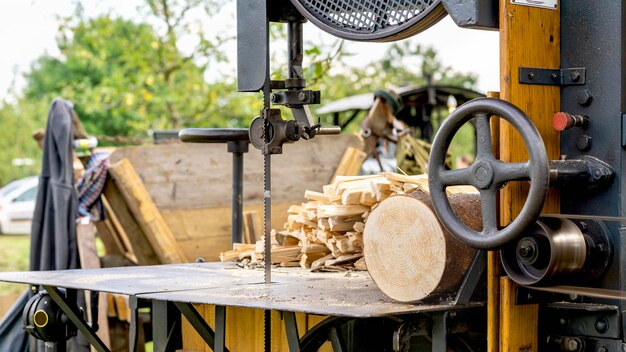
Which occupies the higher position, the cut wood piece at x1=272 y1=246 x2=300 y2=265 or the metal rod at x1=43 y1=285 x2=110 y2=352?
the cut wood piece at x1=272 y1=246 x2=300 y2=265

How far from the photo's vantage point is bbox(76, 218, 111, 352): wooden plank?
639 centimetres

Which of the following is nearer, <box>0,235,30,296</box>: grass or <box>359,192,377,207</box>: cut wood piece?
<box>359,192,377,207</box>: cut wood piece

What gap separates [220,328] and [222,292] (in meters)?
0.17

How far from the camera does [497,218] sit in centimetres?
312

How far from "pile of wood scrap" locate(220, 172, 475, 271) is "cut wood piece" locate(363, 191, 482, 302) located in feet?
2.61

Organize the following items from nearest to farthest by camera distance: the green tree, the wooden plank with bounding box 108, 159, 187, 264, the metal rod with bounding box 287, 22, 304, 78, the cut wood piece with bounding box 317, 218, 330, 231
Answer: the metal rod with bounding box 287, 22, 304, 78
the cut wood piece with bounding box 317, 218, 330, 231
the wooden plank with bounding box 108, 159, 187, 264
the green tree

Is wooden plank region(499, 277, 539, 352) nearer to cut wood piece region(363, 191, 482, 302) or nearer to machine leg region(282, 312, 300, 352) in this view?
cut wood piece region(363, 191, 482, 302)

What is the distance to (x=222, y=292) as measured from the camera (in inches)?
145

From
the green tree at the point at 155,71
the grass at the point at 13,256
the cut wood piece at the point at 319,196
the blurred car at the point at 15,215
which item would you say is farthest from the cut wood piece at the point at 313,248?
the blurred car at the point at 15,215

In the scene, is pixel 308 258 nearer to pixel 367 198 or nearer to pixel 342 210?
pixel 342 210

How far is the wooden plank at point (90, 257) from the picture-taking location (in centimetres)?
639

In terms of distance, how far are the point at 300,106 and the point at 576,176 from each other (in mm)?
1284

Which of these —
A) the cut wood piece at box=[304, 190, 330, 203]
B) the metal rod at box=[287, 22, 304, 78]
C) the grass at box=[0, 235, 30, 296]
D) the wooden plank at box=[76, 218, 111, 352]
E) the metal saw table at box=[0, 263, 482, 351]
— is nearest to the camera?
the metal saw table at box=[0, 263, 482, 351]

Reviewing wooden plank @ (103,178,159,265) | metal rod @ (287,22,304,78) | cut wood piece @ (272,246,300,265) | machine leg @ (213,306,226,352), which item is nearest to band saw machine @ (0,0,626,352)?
machine leg @ (213,306,226,352)
